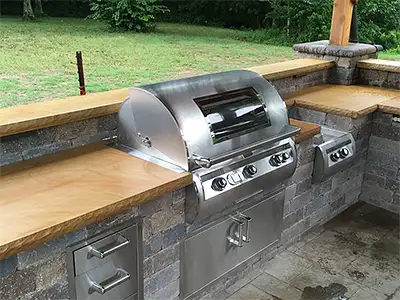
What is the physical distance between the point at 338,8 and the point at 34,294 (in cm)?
356

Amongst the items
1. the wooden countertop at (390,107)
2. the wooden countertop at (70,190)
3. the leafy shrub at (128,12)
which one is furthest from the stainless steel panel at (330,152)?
the leafy shrub at (128,12)

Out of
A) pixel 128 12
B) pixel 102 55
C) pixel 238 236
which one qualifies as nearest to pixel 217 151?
pixel 238 236

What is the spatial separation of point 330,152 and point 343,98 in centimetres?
68

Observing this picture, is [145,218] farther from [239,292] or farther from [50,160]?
[239,292]

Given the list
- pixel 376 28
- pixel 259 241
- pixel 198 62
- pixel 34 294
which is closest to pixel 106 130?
pixel 34 294

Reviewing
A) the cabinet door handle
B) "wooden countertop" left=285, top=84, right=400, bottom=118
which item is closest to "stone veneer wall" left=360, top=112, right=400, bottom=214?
"wooden countertop" left=285, top=84, right=400, bottom=118

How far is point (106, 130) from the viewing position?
7.82 ft

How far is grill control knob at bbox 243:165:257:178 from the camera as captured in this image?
228 cm

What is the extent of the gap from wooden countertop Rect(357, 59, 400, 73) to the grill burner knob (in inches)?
76.8

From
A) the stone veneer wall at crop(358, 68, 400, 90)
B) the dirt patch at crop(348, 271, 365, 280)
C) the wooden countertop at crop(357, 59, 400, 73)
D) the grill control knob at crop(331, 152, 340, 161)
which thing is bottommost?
the dirt patch at crop(348, 271, 365, 280)

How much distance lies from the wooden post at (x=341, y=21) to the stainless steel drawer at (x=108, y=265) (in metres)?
2.94

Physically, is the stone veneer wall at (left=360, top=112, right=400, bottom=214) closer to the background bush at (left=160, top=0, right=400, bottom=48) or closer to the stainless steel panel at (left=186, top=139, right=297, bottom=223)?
the stainless steel panel at (left=186, top=139, right=297, bottom=223)

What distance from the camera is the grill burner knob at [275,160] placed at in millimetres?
2438

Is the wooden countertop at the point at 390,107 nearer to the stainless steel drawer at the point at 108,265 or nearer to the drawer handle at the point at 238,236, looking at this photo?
the drawer handle at the point at 238,236
